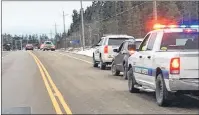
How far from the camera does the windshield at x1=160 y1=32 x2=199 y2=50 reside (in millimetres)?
11172

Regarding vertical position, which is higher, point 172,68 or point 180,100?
point 172,68

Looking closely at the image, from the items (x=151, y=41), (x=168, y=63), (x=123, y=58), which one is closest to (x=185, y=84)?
(x=168, y=63)

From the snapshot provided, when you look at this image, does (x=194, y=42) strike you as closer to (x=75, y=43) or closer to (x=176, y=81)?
(x=176, y=81)

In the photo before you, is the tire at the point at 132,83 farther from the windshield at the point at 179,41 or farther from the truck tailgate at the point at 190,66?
the truck tailgate at the point at 190,66

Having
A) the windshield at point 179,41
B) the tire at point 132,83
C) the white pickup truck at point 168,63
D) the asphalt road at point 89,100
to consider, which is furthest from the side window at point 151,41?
the tire at point 132,83

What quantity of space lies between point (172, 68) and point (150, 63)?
4.46ft

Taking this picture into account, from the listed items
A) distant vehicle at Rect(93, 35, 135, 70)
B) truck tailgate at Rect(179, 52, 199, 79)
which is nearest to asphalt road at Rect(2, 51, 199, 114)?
truck tailgate at Rect(179, 52, 199, 79)

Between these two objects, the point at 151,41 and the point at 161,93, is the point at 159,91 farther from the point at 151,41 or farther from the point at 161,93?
the point at 151,41

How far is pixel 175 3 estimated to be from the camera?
58406 millimetres

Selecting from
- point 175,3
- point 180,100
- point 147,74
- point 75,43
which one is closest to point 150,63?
point 147,74

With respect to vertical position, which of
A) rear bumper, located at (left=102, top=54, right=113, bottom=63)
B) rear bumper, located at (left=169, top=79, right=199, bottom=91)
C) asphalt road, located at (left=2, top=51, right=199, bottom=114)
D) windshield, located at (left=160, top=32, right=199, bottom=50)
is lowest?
asphalt road, located at (left=2, top=51, right=199, bottom=114)

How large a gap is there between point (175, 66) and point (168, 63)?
181 millimetres

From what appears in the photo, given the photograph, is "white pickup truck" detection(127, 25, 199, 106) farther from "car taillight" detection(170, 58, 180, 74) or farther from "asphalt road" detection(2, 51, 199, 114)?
"asphalt road" detection(2, 51, 199, 114)

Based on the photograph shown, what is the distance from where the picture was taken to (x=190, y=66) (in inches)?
406
